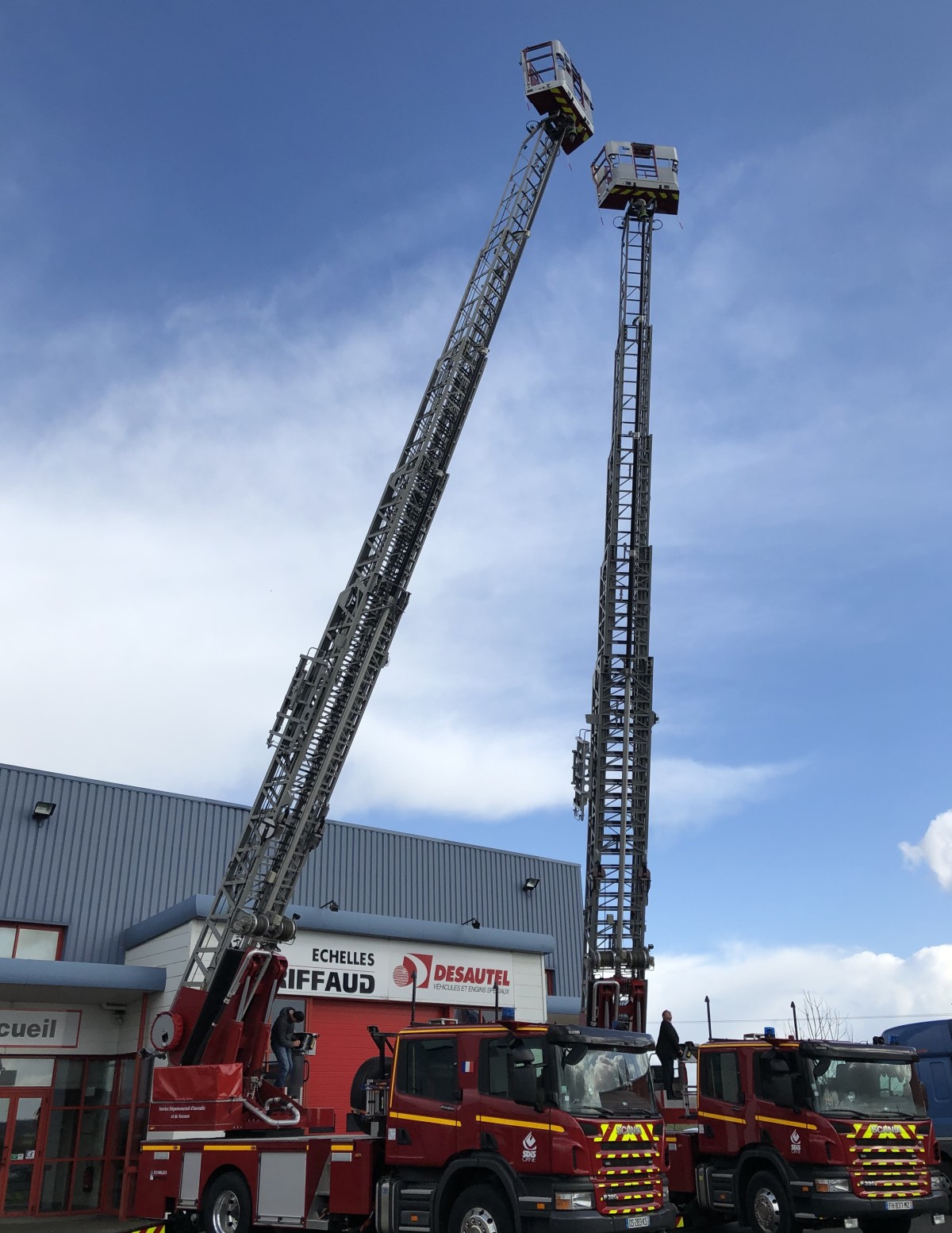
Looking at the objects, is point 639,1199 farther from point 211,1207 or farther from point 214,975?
point 214,975

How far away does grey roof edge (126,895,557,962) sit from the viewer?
23.0 meters

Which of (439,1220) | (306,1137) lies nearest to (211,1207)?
(306,1137)

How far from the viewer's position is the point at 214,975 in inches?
683

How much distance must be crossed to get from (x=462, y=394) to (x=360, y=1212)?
44.7 ft

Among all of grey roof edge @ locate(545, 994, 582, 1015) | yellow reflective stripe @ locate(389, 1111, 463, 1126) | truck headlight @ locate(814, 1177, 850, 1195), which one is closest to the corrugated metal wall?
grey roof edge @ locate(545, 994, 582, 1015)

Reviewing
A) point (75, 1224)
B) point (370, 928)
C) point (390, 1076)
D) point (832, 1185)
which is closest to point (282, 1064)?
point (390, 1076)

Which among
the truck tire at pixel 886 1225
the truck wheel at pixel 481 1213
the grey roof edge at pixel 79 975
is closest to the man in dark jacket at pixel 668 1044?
the truck tire at pixel 886 1225

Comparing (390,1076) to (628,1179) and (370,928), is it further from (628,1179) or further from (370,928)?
(370,928)

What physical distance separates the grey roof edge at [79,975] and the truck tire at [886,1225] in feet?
47.6

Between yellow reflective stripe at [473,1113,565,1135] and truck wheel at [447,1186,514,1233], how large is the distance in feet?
2.35

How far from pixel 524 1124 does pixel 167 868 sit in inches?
726

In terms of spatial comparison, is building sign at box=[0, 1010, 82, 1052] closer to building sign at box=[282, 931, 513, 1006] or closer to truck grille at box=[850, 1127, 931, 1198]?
building sign at box=[282, 931, 513, 1006]

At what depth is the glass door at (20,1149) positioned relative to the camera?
2233 centimetres

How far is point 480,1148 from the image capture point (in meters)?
12.4
